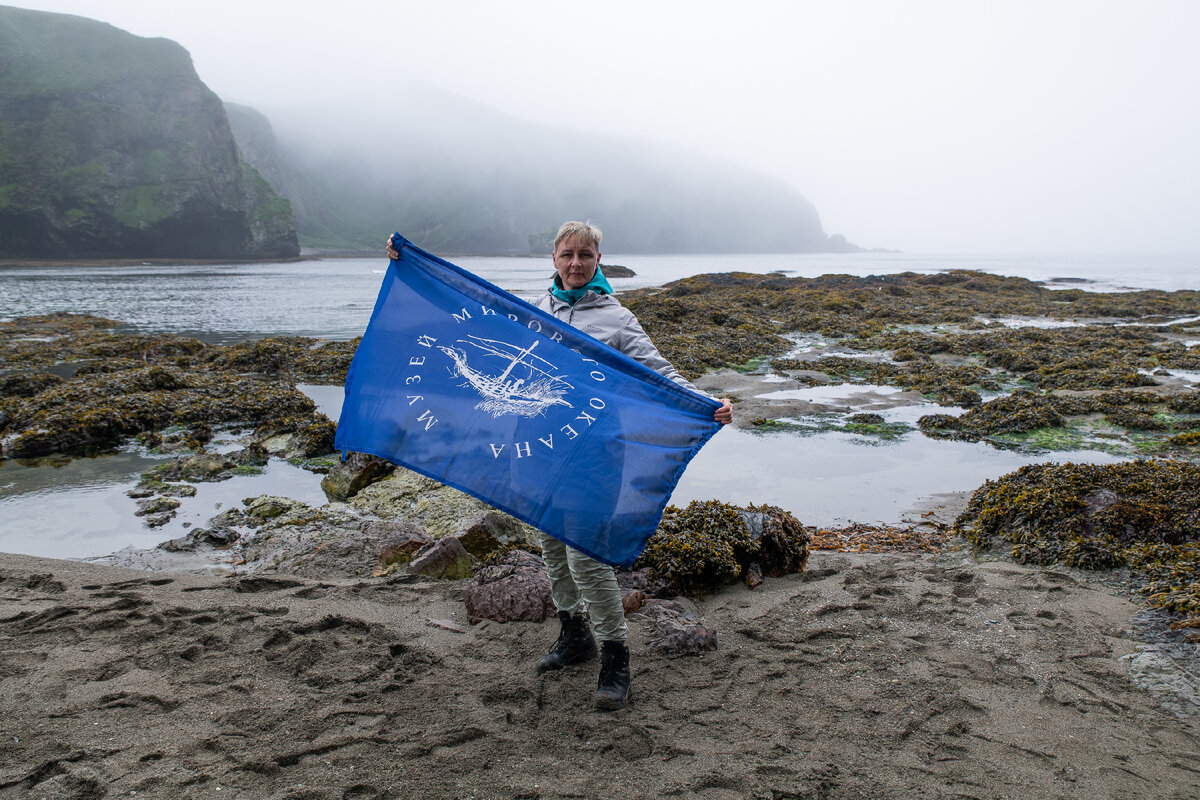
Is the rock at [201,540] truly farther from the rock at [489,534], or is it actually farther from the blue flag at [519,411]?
the blue flag at [519,411]

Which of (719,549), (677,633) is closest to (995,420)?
(719,549)

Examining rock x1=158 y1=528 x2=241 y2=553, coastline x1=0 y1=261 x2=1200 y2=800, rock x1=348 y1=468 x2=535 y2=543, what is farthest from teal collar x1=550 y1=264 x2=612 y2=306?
rock x1=158 y1=528 x2=241 y2=553

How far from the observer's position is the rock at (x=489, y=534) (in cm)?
615

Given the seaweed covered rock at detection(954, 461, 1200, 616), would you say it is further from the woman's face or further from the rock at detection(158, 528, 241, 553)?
the rock at detection(158, 528, 241, 553)

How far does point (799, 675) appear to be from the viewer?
12.8 ft

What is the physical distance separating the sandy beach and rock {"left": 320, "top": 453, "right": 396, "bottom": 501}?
10.3ft

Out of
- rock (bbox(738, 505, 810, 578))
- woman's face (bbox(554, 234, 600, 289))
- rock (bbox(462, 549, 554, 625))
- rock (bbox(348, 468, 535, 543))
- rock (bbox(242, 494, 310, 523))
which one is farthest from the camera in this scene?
rock (bbox(242, 494, 310, 523))

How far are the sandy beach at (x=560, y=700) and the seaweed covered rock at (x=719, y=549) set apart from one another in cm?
30

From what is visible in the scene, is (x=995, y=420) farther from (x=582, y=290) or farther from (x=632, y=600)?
(x=582, y=290)

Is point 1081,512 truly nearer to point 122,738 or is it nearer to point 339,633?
point 339,633

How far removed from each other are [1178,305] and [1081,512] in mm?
33063

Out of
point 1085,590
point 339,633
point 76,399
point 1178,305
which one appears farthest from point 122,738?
point 1178,305

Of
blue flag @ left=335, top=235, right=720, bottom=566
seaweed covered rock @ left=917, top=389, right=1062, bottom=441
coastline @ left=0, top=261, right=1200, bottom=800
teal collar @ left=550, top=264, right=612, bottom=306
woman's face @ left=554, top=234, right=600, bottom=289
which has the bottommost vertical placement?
coastline @ left=0, top=261, right=1200, bottom=800

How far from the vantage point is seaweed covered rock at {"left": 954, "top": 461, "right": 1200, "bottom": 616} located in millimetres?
4930
